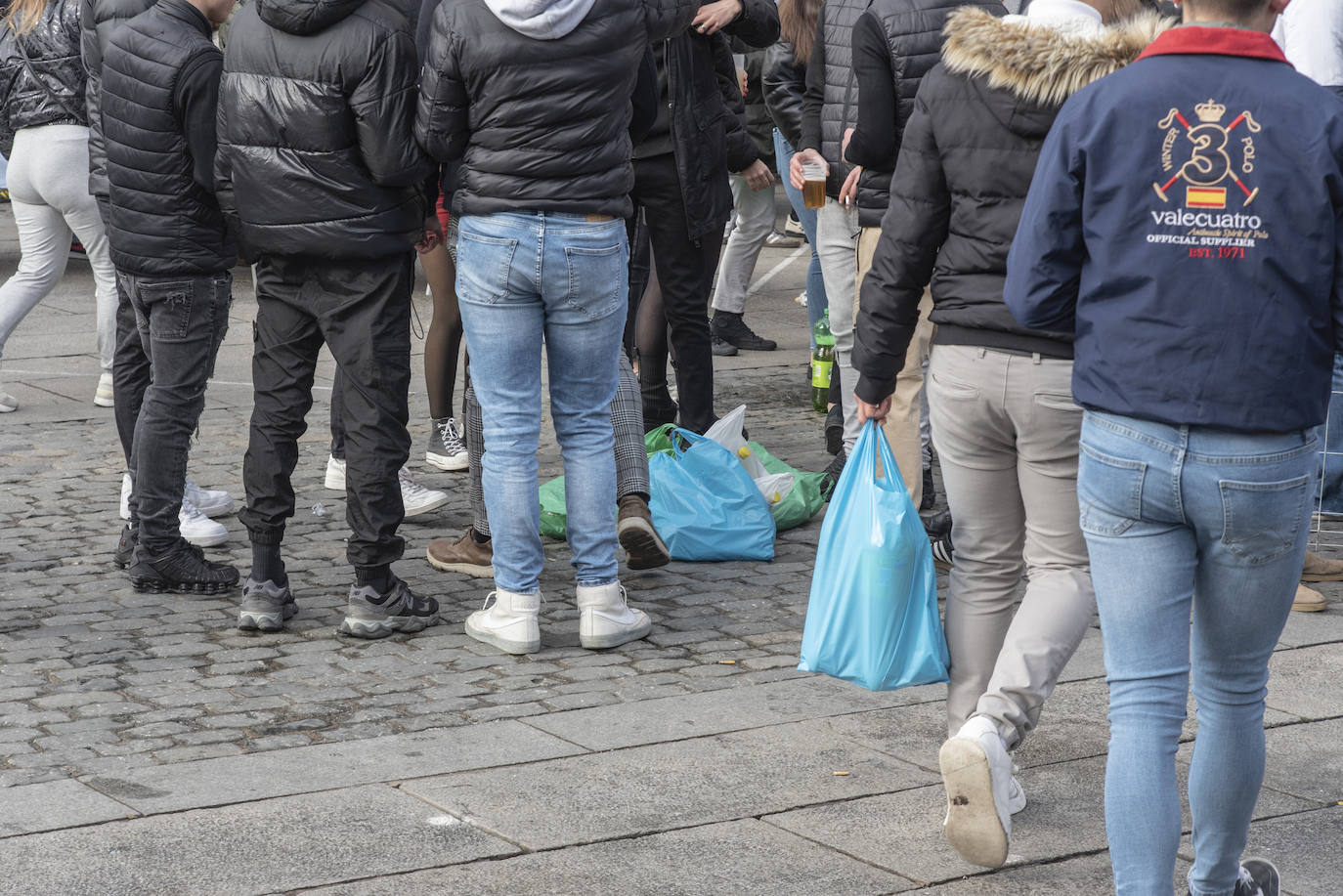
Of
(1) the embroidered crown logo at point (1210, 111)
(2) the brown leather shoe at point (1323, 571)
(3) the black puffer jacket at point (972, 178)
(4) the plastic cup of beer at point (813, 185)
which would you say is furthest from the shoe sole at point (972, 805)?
(4) the plastic cup of beer at point (813, 185)

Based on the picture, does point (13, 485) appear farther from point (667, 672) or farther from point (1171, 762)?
point (1171, 762)

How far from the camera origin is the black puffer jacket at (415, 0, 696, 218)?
191 inches

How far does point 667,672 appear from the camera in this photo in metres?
5.12

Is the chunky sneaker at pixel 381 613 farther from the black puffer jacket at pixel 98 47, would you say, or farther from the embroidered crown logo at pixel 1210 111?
the embroidered crown logo at pixel 1210 111

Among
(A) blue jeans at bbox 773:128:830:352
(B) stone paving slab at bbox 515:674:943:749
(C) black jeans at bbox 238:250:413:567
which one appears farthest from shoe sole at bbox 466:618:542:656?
(A) blue jeans at bbox 773:128:830:352

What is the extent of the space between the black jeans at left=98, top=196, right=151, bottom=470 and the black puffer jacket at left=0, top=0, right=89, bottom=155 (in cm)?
163

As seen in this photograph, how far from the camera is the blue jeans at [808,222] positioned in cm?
781

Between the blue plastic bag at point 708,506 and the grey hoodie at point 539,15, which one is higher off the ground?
the grey hoodie at point 539,15

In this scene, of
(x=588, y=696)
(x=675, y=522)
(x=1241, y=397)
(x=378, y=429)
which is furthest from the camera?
(x=675, y=522)

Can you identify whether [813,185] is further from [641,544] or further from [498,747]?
[498,747]

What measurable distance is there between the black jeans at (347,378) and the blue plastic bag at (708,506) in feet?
3.95

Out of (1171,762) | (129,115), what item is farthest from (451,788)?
(129,115)

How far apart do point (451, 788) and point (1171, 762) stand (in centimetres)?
174

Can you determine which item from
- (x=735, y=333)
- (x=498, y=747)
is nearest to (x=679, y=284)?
(x=498, y=747)
